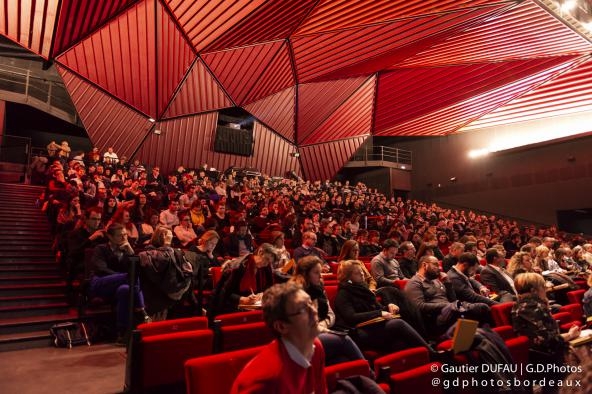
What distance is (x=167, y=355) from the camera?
2.02 metres

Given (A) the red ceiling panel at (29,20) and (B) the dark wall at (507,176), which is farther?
(B) the dark wall at (507,176)

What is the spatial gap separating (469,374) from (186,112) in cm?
1138

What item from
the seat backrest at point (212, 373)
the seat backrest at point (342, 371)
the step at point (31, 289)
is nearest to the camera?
the seat backrest at point (212, 373)

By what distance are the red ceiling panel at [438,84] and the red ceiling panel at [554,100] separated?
3.09 feet

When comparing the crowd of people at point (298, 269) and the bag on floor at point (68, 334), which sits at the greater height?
the crowd of people at point (298, 269)

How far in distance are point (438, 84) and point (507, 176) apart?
512 centimetres

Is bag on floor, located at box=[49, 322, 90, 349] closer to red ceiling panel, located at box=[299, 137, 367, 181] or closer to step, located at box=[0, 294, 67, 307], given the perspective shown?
step, located at box=[0, 294, 67, 307]

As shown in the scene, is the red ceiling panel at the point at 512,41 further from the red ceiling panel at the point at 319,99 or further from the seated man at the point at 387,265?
the seated man at the point at 387,265

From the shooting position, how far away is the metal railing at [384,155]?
17.5 meters

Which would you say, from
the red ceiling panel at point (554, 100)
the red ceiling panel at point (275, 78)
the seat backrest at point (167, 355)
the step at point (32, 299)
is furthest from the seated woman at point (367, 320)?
the red ceiling panel at point (554, 100)

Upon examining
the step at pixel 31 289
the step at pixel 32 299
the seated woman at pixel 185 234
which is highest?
the seated woman at pixel 185 234

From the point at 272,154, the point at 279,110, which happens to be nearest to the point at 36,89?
the point at 279,110

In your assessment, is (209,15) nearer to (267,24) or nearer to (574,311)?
(267,24)

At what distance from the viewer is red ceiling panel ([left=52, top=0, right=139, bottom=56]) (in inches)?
293
